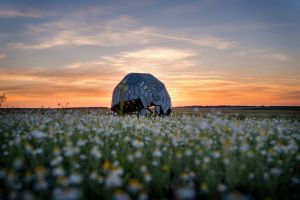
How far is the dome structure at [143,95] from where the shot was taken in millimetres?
17984

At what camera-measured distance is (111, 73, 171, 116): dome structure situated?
18.0 m

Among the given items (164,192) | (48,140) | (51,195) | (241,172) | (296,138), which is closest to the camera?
(51,195)

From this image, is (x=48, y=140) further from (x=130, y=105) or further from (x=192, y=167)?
(x=130, y=105)

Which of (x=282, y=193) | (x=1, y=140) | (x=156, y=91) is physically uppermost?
(x=156, y=91)

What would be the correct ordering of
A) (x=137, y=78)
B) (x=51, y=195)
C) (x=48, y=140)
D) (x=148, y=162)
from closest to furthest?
(x=51, y=195), (x=148, y=162), (x=48, y=140), (x=137, y=78)

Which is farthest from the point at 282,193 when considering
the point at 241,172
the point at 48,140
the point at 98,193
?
the point at 48,140

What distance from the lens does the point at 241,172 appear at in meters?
5.43

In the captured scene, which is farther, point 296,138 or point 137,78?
point 137,78

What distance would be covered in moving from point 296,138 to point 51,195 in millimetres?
6910

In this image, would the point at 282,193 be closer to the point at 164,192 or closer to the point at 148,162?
the point at 164,192

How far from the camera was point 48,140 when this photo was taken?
24.0ft

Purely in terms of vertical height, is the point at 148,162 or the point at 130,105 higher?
the point at 130,105

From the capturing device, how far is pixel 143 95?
17969 mm

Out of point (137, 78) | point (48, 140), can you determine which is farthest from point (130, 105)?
point (48, 140)
